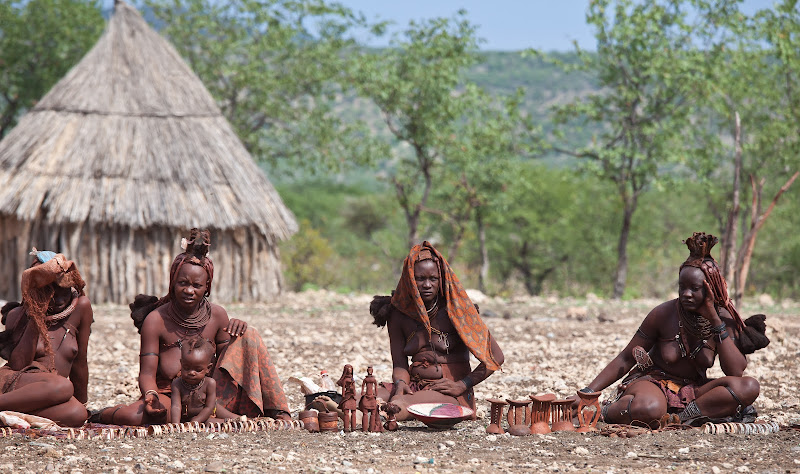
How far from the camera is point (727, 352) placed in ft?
19.8

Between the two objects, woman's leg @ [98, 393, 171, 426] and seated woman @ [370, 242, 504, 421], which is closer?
woman's leg @ [98, 393, 171, 426]

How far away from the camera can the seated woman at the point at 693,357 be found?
235 inches

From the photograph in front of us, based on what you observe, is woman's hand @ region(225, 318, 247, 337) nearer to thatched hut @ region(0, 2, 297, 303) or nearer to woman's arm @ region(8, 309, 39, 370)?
woman's arm @ region(8, 309, 39, 370)

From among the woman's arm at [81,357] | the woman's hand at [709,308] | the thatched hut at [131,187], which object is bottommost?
the woman's arm at [81,357]

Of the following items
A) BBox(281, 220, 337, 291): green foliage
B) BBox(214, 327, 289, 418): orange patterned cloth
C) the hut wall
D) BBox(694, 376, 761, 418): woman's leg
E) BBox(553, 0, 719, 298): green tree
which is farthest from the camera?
BBox(281, 220, 337, 291): green foliage

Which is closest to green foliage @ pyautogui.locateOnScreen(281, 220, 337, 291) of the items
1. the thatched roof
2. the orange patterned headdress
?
the thatched roof

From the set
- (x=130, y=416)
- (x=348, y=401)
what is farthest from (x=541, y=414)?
(x=130, y=416)

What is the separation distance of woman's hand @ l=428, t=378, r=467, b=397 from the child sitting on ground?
143 cm

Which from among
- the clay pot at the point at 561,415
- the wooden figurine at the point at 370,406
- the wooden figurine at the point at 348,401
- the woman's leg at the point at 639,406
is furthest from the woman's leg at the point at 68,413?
the woman's leg at the point at 639,406

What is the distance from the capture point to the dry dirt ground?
498 centimetres

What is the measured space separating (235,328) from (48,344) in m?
1.16

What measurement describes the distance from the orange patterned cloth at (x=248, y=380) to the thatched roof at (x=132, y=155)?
8734 millimetres

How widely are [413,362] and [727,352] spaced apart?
2.06 m

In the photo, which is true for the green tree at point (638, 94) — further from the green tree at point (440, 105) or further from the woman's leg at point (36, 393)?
the woman's leg at point (36, 393)
